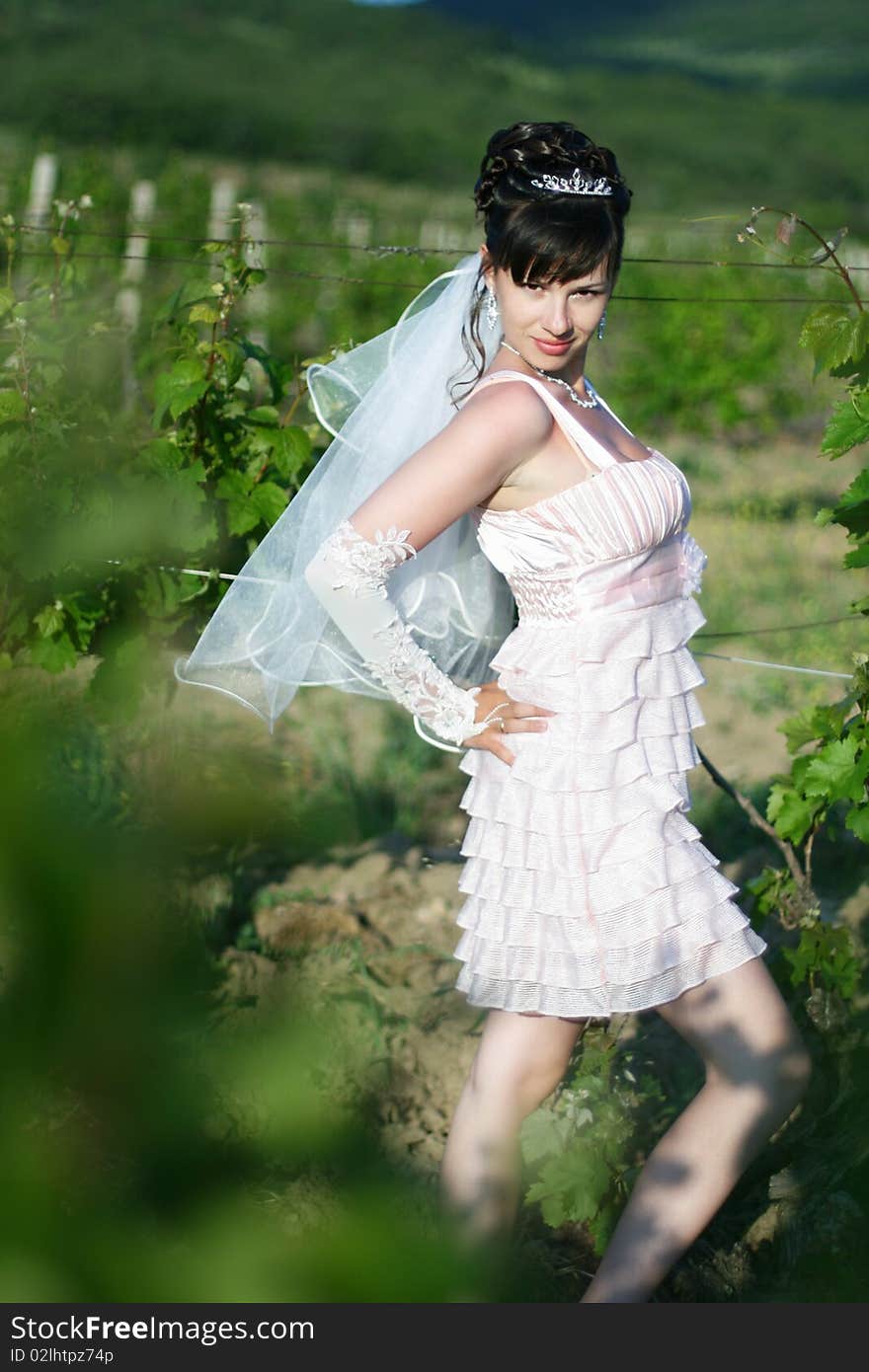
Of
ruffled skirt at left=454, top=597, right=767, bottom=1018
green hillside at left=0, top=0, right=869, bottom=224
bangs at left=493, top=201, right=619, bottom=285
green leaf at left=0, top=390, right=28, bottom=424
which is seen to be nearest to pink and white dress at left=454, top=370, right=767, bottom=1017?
ruffled skirt at left=454, top=597, right=767, bottom=1018

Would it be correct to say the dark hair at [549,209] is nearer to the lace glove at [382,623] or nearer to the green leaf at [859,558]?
the lace glove at [382,623]

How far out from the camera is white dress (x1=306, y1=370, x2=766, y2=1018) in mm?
1896

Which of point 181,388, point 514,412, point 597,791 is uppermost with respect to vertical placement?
point 514,412

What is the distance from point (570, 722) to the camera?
1.93 metres

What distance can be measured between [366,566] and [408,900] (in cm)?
188

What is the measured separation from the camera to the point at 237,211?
2902 mm

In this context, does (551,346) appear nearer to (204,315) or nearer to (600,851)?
(600,851)

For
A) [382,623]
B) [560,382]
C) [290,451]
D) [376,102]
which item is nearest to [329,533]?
[382,623]

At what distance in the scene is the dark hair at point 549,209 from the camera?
189cm

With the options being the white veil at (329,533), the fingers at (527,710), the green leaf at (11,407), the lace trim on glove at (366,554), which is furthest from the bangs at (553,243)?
the green leaf at (11,407)

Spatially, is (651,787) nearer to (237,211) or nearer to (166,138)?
(237,211)

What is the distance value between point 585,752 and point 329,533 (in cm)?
57

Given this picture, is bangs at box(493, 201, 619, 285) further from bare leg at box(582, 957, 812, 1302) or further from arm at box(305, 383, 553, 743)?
bare leg at box(582, 957, 812, 1302)

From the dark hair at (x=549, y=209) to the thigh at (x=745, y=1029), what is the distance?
968 millimetres
